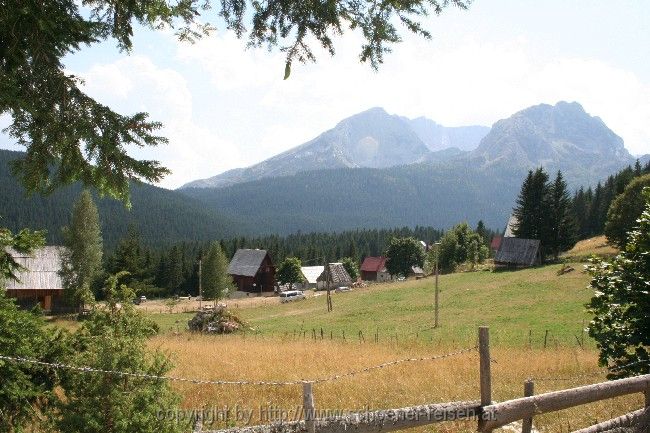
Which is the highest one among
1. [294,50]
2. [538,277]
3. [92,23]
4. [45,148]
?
[92,23]

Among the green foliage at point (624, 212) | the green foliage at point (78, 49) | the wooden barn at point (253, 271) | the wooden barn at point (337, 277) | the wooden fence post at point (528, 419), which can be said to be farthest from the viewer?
the wooden barn at point (337, 277)

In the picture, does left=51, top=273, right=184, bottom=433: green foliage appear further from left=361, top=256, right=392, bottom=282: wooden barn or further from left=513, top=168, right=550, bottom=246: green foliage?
left=361, top=256, right=392, bottom=282: wooden barn

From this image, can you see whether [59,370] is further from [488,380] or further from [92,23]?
[488,380]

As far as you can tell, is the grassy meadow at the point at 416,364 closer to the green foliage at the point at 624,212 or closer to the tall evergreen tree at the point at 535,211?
the green foliage at the point at 624,212

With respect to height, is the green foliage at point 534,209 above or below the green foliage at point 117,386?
above

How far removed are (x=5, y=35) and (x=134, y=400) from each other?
13.6 feet

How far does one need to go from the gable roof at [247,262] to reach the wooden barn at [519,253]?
4783 centimetres

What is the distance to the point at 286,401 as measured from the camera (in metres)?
11.7

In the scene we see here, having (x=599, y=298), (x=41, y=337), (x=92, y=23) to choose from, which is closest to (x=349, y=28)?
(x=92, y=23)

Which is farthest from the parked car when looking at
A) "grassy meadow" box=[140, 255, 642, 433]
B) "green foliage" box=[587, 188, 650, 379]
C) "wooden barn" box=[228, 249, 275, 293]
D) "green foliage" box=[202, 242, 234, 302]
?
"green foliage" box=[587, 188, 650, 379]

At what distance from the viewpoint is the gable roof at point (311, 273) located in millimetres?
114606

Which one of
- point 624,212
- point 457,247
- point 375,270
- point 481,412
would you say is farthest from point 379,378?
point 375,270

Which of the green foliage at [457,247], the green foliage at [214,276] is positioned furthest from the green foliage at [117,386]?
the green foliage at [457,247]

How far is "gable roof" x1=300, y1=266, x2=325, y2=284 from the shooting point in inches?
4512
